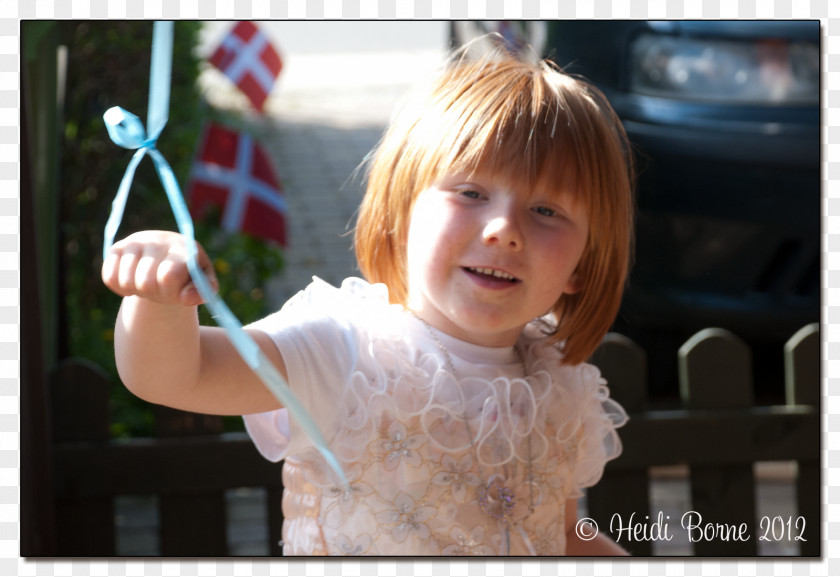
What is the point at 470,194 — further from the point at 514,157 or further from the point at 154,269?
the point at 154,269

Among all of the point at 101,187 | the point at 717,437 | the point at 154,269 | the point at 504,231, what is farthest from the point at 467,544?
the point at 101,187

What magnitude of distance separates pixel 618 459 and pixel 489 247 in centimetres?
74

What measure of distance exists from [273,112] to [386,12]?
257cm

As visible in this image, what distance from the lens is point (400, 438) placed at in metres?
0.92

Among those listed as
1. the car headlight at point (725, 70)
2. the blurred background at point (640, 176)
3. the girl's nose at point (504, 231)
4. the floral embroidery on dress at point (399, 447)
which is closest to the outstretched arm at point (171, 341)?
the floral embroidery on dress at point (399, 447)

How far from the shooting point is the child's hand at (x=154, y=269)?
0.67 metres

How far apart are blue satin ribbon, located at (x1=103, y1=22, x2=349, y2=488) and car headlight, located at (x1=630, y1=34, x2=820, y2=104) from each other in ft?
3.20

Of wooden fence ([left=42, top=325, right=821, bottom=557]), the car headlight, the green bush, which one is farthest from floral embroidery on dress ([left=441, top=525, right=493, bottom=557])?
the green bush

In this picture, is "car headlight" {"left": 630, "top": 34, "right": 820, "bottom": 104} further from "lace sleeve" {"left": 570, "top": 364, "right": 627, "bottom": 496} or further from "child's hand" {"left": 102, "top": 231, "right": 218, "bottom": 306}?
"child's hand" {"left": 102, "top": 231, "right": 218, "bottom": 306}

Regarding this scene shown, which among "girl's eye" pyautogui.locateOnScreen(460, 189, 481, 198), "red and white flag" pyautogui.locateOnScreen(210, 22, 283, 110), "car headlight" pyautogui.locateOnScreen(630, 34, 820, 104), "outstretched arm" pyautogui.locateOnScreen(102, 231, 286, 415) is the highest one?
"red and white flag" pyautogui.locateOnScreen(210, 22, 283, 110)

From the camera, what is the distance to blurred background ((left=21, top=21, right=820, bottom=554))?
1407mm

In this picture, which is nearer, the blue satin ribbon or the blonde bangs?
the blue satin ribbon

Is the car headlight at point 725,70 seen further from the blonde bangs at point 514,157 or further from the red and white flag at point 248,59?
the red and white flag at point 248,59

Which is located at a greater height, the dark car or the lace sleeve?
the dark car
